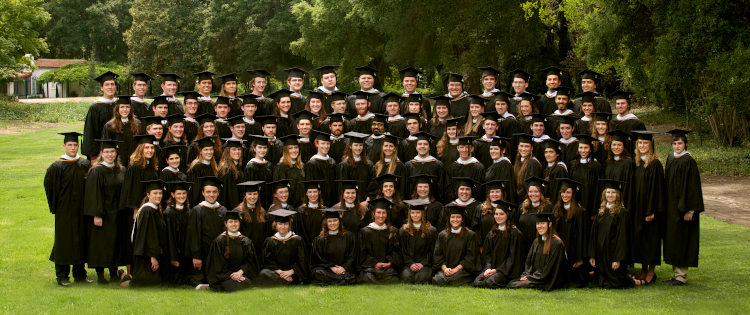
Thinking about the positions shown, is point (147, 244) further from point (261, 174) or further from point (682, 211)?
point (682, 211)

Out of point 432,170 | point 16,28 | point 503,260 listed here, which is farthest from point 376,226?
point 16,28

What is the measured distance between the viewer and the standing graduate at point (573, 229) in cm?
791

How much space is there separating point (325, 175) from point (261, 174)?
0.86 m

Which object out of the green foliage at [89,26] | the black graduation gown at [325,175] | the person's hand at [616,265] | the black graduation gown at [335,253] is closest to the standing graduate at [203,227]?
the black graduation gown at [335,253]

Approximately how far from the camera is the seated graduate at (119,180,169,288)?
7602 millimetres

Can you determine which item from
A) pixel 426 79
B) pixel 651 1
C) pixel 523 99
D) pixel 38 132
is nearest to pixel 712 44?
pixel 651 1

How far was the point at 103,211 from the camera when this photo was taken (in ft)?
26.0

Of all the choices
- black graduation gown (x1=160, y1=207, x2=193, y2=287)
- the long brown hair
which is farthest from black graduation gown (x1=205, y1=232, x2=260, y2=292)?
the long brown hair

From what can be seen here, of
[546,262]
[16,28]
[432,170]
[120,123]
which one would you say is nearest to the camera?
[546,262]

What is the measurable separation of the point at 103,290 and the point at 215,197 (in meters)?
1.59

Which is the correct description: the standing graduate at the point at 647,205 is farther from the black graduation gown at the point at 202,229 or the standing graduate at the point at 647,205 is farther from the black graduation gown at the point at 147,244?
the black graduation gown at the point at 147,244

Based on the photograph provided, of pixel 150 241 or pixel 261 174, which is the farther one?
pixel 261 174

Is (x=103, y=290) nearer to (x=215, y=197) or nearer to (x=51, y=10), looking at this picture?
(x=215, y=197)

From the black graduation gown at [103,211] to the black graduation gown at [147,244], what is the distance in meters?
0.45
